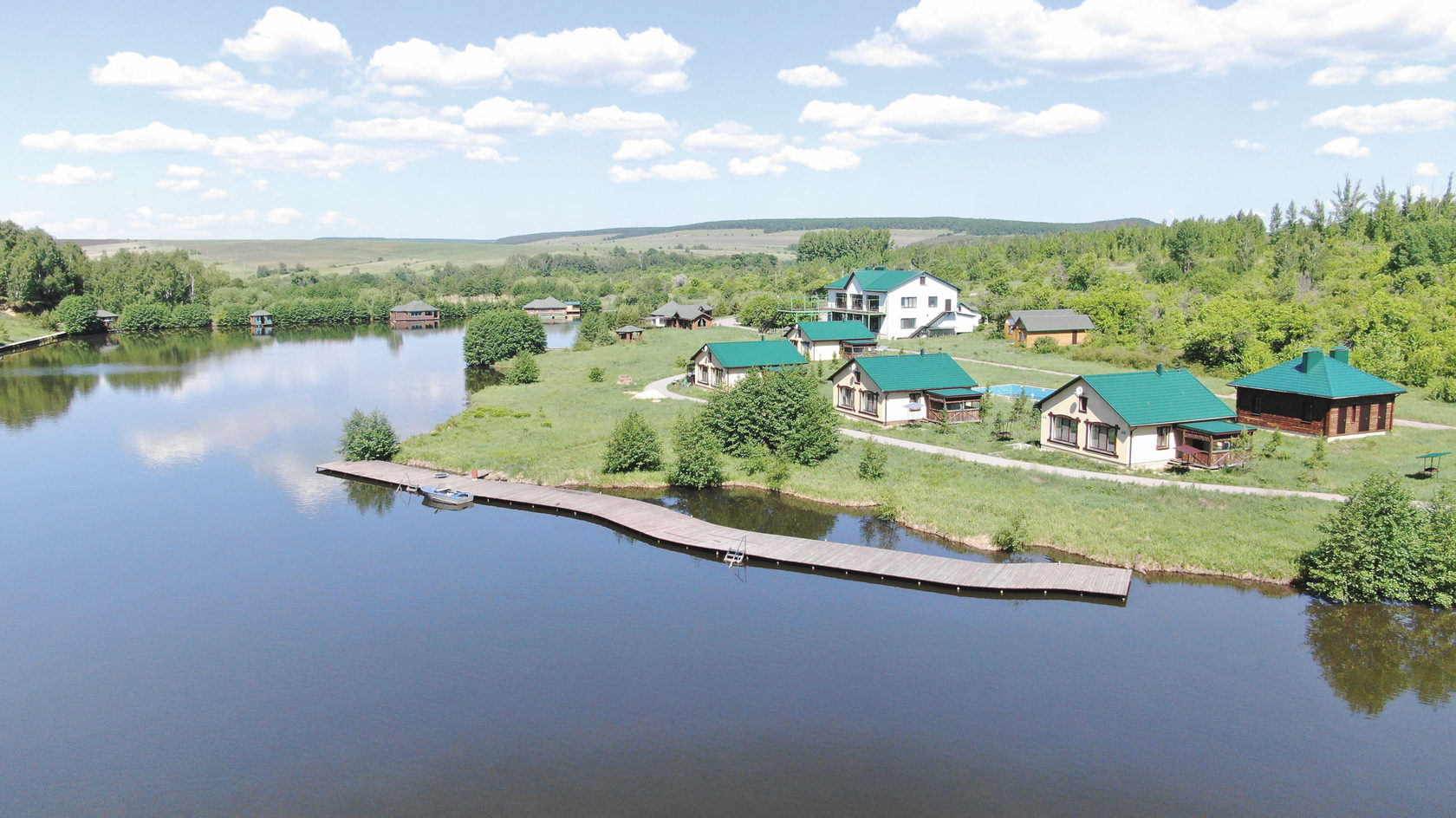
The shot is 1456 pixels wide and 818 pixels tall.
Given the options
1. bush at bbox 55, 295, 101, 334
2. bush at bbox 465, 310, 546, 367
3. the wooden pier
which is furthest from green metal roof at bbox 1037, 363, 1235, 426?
bush at bbox 55, 295, 101, 334

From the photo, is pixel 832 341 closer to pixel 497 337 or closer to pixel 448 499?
pixel 497 337

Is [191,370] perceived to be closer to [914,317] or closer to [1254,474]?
[914,317]

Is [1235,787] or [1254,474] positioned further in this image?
[1254,474]

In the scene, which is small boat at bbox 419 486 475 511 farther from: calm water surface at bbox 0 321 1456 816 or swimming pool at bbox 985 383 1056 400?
swimming pool at bbox 985 383 1056 400

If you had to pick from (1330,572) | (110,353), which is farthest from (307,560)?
(110,353)

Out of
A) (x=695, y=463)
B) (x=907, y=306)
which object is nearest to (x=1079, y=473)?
(x=695, y=463)

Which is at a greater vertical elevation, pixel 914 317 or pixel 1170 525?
pixel 914 317
